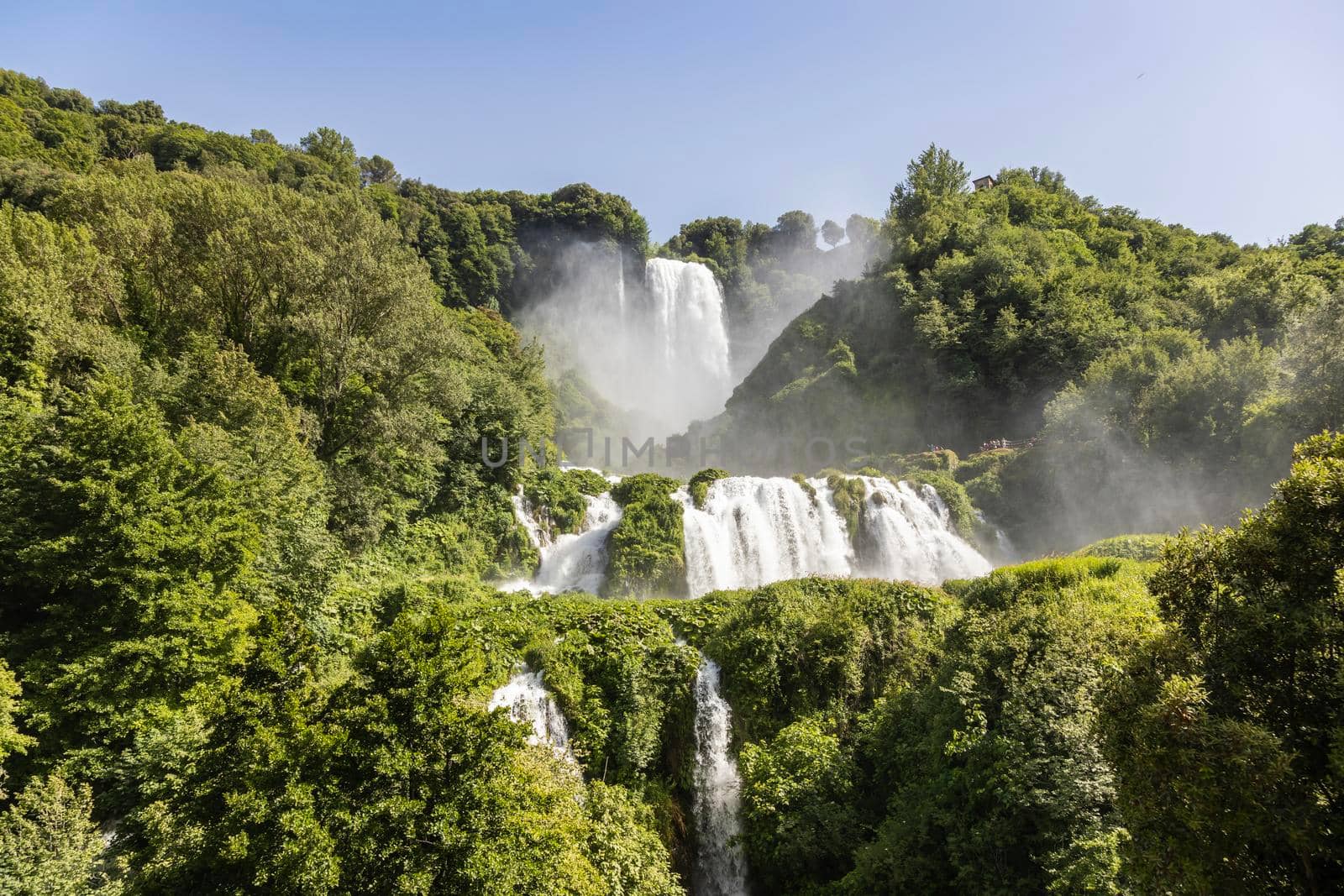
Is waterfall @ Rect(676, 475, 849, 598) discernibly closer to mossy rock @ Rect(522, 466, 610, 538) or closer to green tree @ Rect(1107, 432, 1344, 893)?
mossy rock @ Rect(522, 466, 610, 538)

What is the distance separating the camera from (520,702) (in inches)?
545

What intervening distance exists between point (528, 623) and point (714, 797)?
22.4 ft

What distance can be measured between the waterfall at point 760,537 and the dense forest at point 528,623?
702mm

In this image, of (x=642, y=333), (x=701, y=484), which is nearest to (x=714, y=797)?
(x=701, y=484)

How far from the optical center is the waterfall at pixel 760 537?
2788 cm

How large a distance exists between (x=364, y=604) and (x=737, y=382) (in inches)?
2373

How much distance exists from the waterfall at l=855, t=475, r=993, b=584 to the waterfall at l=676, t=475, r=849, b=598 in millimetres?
1443

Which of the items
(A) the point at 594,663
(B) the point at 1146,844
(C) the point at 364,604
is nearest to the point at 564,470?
(C) the point at 364,604

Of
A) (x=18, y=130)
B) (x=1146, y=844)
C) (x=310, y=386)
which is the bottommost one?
(x=1146, y=844)

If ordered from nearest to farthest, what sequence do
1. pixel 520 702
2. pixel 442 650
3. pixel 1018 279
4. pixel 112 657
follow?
pixel 442 650, pixel 112 657, pixel 520 702, pixel 1018 279

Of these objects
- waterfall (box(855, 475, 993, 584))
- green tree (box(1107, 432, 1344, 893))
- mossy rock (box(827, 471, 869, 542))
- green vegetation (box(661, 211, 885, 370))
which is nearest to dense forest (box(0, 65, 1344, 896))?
green tree (box(1107, 432, 1344, 893))

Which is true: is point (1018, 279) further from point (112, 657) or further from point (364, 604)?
point (112, 657)

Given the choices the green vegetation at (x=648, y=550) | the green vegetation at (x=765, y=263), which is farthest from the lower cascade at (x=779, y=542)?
the green vegetation at (x=765, y=263)

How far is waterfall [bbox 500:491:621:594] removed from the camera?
2795 cm
